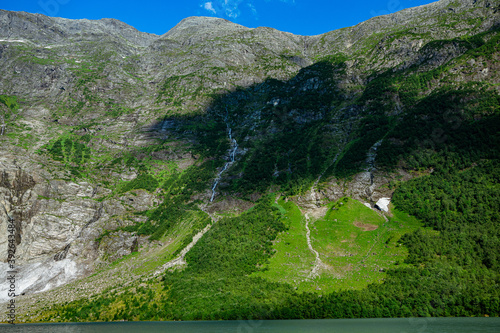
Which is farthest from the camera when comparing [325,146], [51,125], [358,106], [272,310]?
[51,125]

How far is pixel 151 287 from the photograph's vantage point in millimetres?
87500

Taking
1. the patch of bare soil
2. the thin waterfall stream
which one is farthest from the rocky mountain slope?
the patch of bare soil

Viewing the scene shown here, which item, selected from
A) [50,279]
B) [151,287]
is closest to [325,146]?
[151,287]

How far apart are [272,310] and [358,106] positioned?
129821 millimetres

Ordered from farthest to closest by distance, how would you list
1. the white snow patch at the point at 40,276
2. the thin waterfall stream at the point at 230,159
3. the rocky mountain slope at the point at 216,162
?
1. the thin waterfall stream at the point at 230,159
2. the rocky mountain slope at the point at 216,162
3. the white snow patch at the point at 40,276

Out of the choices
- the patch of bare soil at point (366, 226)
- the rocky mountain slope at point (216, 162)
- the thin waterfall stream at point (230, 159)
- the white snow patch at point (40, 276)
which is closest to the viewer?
the patch of bare soil at point (366, 226)

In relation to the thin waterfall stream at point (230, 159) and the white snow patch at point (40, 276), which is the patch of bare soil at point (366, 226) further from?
the white snow patch at point (40, 276)

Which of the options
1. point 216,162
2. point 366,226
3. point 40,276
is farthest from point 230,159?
point 40,276

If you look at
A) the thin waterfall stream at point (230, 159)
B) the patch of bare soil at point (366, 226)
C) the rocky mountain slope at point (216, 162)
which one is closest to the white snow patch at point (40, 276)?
the rocky mountain slope at point (216, 162)

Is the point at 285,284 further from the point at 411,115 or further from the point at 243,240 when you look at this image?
the point at 411,115

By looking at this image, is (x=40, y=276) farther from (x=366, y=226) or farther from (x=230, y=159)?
(x=366, y=226)

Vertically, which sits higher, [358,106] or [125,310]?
[358,106]

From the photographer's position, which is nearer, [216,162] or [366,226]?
[366,226]

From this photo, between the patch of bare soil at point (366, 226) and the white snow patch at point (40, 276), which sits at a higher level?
the patch of bare soil at point (366, 226)
